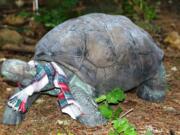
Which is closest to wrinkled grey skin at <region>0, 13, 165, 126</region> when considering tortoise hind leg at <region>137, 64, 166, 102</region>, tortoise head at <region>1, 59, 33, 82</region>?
tortoise hind leg at <region>137, 64, 166, 102</region>

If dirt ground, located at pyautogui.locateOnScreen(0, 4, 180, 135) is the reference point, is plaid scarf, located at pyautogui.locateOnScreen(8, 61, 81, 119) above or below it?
above

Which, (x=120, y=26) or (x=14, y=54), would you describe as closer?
(x=120, y=26)

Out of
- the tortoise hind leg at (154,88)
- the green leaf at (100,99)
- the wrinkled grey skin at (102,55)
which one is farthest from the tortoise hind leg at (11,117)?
the tortoise hind leg at (154,88)

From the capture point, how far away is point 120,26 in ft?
14.7

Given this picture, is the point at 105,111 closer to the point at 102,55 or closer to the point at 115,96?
the point at 115,96

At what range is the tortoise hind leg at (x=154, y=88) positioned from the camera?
4.70 metres

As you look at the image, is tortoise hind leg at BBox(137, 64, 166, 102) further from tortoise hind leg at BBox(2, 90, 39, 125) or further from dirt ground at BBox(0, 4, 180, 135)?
tortoise hind leg at BBox(2, 90, 39, 125)

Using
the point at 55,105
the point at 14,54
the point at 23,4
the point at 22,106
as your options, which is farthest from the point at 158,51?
the point at 23,4

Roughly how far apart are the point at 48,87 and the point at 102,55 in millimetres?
659

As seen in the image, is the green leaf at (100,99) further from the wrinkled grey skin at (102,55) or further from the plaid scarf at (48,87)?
the plaid scarf at (48,87)

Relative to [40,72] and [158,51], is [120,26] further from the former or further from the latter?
[40,72]

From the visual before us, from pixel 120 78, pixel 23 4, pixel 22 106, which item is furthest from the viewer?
pixel 23 4

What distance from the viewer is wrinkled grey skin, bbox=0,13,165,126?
13.4 ft

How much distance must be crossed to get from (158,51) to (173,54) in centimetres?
178
